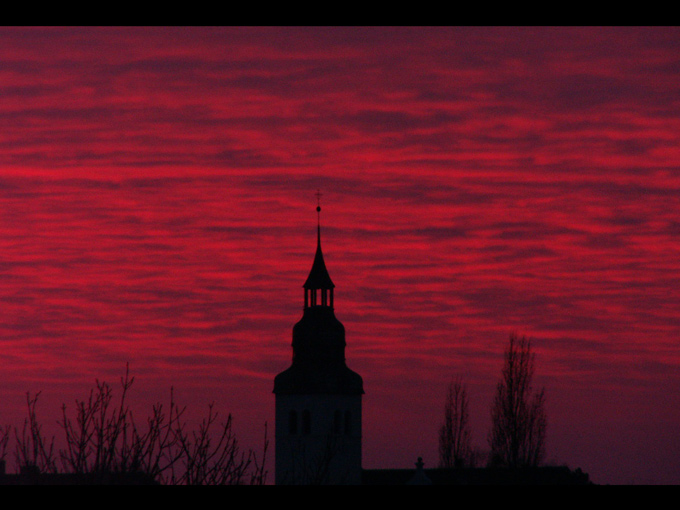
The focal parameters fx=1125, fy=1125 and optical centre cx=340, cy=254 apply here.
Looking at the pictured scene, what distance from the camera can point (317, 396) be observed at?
78.5 meters

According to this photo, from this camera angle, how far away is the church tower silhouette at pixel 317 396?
77875 millimetres

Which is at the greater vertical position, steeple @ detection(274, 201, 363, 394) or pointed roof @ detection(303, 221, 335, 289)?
pointed roof @ detection(303, 221, 335, 289)

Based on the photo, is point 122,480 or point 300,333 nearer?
point 122,480

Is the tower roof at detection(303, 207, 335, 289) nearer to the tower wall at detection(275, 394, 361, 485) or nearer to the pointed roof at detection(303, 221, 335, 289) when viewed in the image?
the pointed roof at detection(303, 221, 335, 289)

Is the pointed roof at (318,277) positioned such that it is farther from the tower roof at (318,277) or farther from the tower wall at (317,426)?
the tower wall at (317,426)

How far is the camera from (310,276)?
262ft

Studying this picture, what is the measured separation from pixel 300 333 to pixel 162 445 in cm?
6109

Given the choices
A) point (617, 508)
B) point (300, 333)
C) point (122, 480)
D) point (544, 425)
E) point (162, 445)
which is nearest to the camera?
point (617, 508)

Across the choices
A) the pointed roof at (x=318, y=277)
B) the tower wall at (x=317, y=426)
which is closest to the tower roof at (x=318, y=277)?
the pointed roof at (x=318, y=277)

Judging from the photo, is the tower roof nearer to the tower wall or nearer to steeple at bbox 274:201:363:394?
steeple at bbox 274:201:363:394

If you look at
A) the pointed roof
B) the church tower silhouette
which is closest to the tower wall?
the church tower silhouette

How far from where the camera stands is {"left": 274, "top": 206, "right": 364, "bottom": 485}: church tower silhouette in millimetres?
77875
